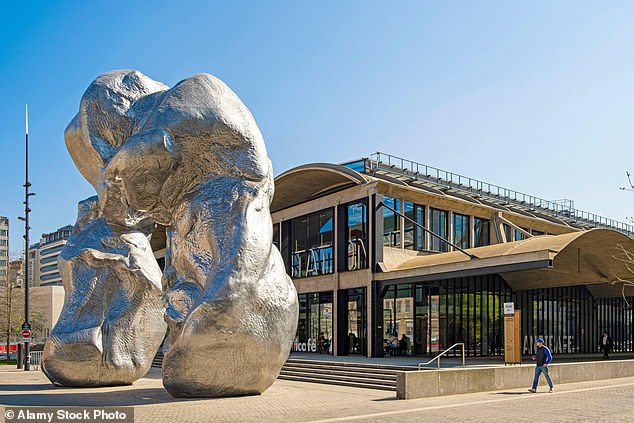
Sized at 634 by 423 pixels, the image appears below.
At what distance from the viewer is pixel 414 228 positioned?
113ft

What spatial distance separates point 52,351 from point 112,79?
297 inches

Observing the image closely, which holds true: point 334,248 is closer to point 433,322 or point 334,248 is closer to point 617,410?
point 433,322

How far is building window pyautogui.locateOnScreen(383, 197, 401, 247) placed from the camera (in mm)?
33531

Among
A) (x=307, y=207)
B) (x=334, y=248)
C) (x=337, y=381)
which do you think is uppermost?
(x=307, y=207)

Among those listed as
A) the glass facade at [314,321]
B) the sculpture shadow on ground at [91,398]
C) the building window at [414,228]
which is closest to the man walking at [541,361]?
the sculpture shadow on ground at [91,398]

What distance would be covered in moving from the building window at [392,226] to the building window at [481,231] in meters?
6.47

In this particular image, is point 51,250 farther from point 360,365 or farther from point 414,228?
point 360,365

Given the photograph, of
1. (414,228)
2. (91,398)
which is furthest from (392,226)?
(91,398)

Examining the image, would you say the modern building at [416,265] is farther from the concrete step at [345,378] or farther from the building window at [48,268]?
the building window at [48,268]

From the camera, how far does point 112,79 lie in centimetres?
1947

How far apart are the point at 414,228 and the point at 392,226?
1.46 metres

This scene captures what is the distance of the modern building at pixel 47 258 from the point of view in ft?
467

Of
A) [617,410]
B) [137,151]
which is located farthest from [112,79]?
[617,410]

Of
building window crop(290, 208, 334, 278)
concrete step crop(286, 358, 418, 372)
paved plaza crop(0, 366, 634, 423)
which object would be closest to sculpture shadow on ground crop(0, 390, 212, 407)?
paved plaza crop(0, 366, 634, 423)
